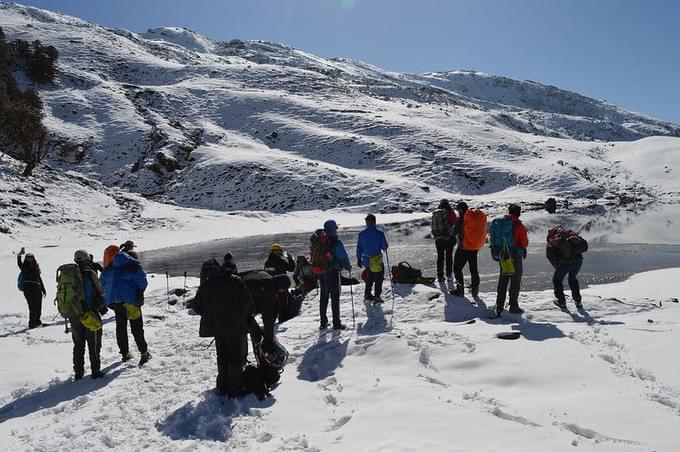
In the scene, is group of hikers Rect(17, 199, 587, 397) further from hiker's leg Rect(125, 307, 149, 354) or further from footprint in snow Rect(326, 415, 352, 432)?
footprint in snow Rect(326, 415, 352, 432)

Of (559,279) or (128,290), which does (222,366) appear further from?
(559,279)

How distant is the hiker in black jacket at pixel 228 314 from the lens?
674 centimetres

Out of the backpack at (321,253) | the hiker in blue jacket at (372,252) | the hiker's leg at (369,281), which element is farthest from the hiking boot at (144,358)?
the hiker's leg at (369,281)

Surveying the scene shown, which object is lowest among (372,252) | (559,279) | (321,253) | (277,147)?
(559,279)

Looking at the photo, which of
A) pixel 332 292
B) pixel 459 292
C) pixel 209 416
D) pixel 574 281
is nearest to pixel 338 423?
pixel 209 416

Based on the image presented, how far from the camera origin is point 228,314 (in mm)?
6734

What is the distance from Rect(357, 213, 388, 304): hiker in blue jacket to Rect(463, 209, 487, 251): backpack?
2.11 metres

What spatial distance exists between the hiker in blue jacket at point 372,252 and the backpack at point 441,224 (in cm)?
188

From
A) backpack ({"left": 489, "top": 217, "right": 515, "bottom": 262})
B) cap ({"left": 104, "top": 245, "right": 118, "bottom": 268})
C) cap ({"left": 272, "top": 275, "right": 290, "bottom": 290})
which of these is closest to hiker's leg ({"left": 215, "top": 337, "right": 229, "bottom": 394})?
cap ({"left": 272, "top": 275, "right": 290, "bottom": 290})

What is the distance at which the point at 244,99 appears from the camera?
9588 cm

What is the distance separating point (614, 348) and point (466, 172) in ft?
215

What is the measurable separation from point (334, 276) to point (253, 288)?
2.87m

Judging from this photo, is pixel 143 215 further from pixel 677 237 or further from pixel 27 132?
pixel 677 237

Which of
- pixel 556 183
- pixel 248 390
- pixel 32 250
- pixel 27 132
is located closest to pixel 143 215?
pixel 27 132
